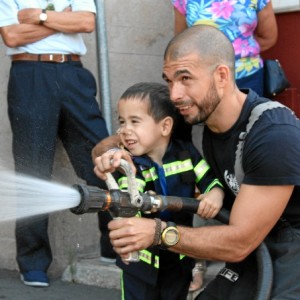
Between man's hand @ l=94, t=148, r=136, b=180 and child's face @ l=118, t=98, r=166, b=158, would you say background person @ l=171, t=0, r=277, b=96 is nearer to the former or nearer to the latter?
child's face @ l=118, t=98, r=166, b=158

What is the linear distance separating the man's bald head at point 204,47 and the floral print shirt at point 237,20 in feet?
5.33

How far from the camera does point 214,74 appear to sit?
11.6ft

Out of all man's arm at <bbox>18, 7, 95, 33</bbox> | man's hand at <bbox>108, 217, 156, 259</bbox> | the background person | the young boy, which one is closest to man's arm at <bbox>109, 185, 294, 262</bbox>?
man's hand at <bbox>108, 217, 156, 259</bbox>

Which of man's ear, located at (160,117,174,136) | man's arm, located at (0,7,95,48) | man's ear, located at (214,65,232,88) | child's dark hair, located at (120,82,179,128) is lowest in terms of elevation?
man's ear, located at (160,117,174,136)

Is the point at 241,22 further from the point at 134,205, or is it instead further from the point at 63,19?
the point at 134,205

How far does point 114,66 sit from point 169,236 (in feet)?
9.39

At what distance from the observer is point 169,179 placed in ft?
12.4

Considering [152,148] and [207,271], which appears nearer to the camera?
[152,148]

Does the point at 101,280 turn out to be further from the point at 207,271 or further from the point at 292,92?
the point at 292,92

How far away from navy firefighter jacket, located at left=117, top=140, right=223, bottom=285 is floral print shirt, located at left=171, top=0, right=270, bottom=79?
1.54 m

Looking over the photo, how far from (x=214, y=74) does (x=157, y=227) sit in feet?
2.18

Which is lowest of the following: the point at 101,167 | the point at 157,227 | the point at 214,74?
the point at 157,227

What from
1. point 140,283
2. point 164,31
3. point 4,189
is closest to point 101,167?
point 140,283

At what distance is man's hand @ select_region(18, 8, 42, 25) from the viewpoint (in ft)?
17.3
